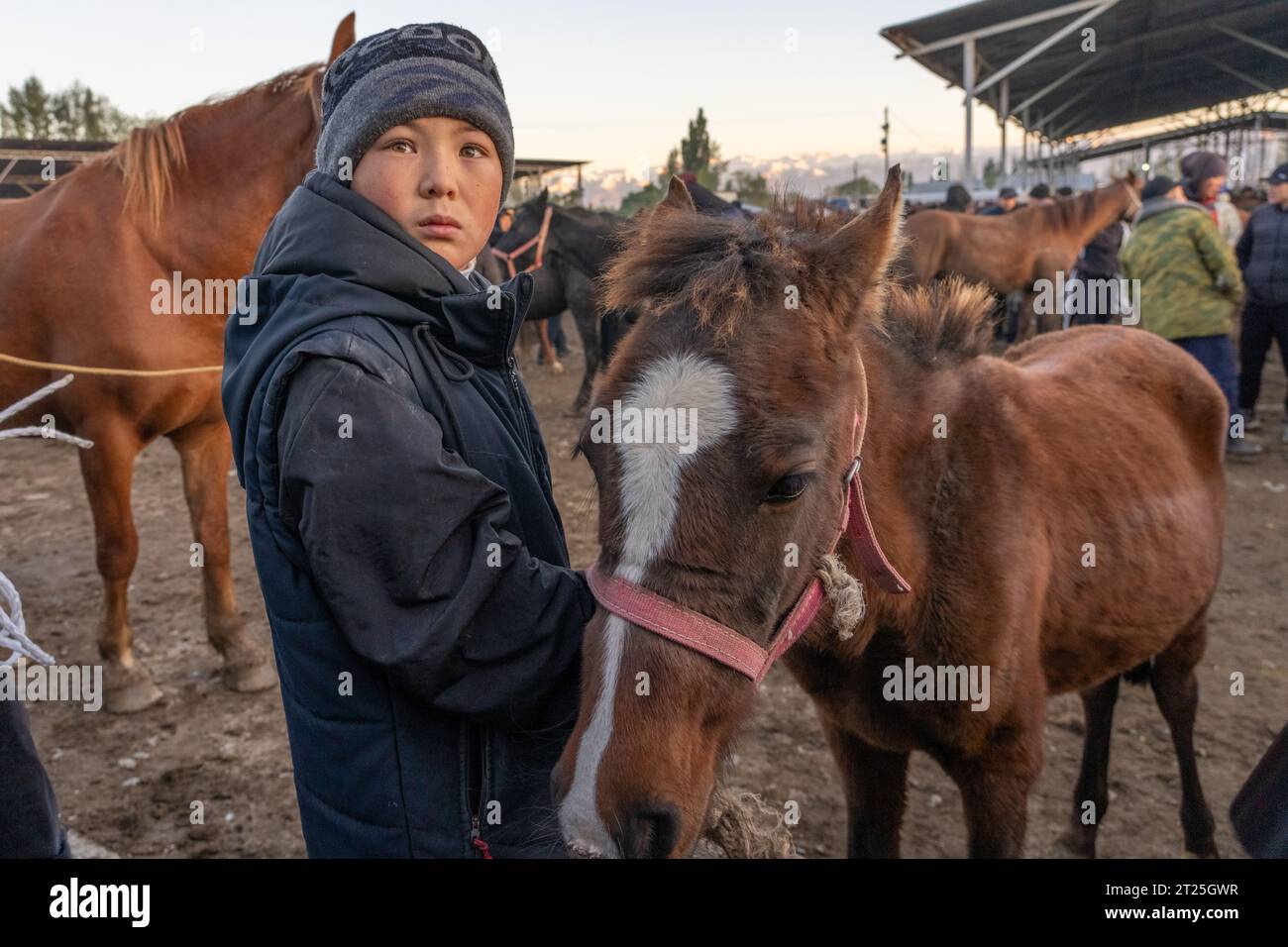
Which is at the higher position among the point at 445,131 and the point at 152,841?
the point at 445,131

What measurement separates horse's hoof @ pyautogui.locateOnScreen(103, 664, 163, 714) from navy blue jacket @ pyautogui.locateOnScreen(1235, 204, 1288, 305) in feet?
32.3

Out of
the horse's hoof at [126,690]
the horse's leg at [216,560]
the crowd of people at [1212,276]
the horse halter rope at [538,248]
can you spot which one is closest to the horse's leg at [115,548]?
the horse's hoof at [126,690]

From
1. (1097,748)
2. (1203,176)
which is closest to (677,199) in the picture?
(1097,748)

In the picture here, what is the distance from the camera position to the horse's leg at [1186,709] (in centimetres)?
313

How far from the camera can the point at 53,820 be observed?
150 centimetres

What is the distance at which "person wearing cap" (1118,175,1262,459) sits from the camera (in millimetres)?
7105

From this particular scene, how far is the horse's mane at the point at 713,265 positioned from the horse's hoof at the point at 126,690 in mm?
3734

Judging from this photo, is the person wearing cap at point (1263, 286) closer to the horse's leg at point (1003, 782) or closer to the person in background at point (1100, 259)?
the person in background at point (1100, 259)

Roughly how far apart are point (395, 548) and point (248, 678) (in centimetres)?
368

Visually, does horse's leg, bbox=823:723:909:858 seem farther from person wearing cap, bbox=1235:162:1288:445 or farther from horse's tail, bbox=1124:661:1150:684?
person wearing cap, bbox=1235:162:1288:445

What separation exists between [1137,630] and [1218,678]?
7.50ft

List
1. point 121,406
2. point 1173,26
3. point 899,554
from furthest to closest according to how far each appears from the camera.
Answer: point 1173,26, point 121,406, point 899,554
